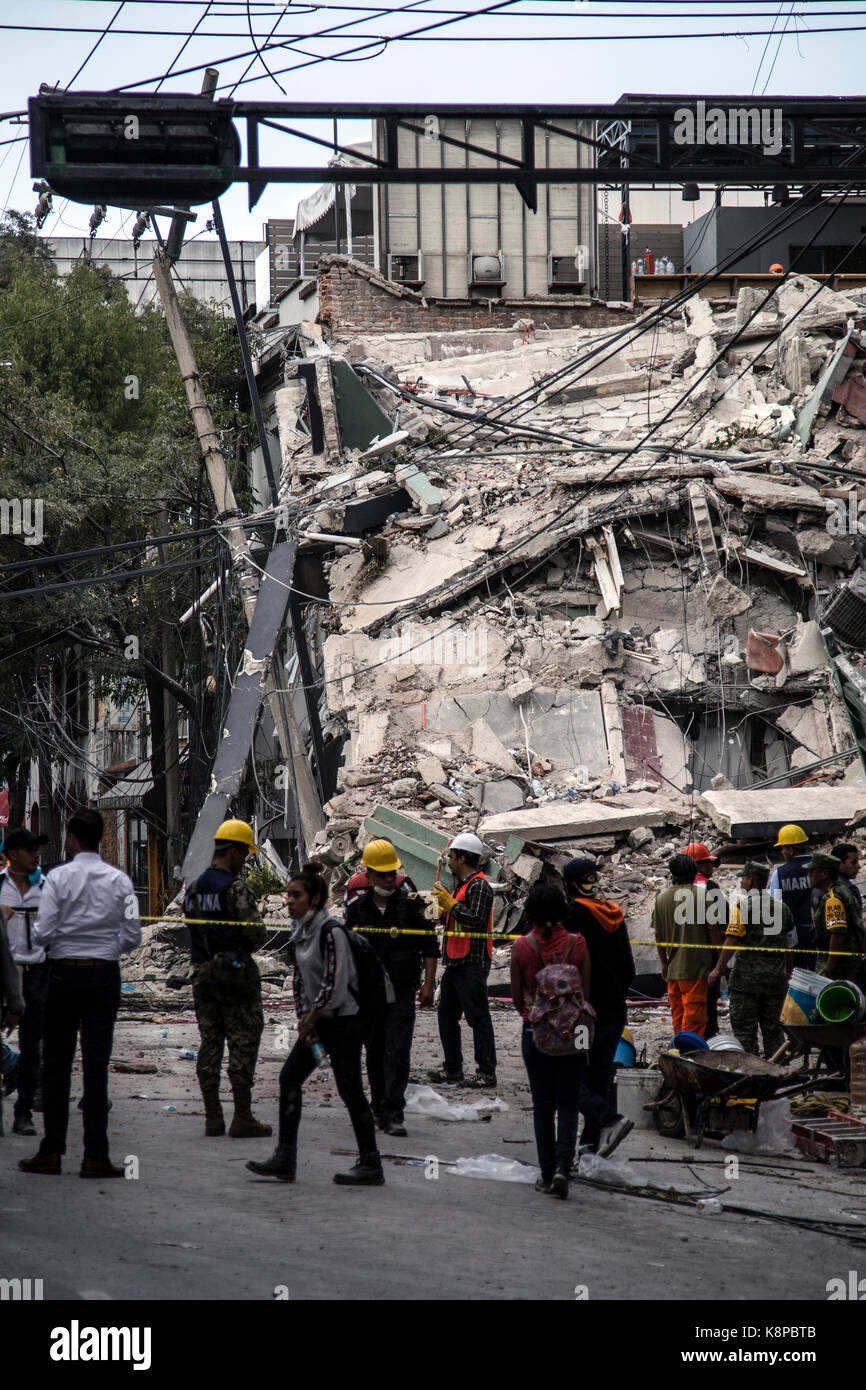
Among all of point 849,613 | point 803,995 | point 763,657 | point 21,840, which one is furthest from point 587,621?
point 21,840

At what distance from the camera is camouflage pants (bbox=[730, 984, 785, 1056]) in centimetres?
948

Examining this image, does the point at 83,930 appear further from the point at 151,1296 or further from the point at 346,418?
the point at 346,418

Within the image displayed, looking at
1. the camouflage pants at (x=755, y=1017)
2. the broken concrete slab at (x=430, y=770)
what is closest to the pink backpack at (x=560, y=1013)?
the camouflage pants at (x=755, y=1017)

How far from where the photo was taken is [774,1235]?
6.16m

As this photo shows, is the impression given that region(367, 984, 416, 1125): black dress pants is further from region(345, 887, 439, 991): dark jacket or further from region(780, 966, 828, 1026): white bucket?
region(780, 966, 828, 1026): white bucket

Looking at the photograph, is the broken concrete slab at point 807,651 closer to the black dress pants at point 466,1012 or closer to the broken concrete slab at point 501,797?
the broken concrete slab at point 501,797

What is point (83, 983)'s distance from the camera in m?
6.52

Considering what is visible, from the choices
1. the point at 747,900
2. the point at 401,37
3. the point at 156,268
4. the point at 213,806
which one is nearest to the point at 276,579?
the point at 213,806

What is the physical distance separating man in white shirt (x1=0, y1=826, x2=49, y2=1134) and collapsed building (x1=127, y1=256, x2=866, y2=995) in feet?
25.2

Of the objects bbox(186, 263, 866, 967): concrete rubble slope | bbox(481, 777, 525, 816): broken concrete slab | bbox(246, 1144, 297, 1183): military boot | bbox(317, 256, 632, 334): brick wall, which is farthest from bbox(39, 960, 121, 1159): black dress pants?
bbox(317, 256, 632, 334): brick wall
